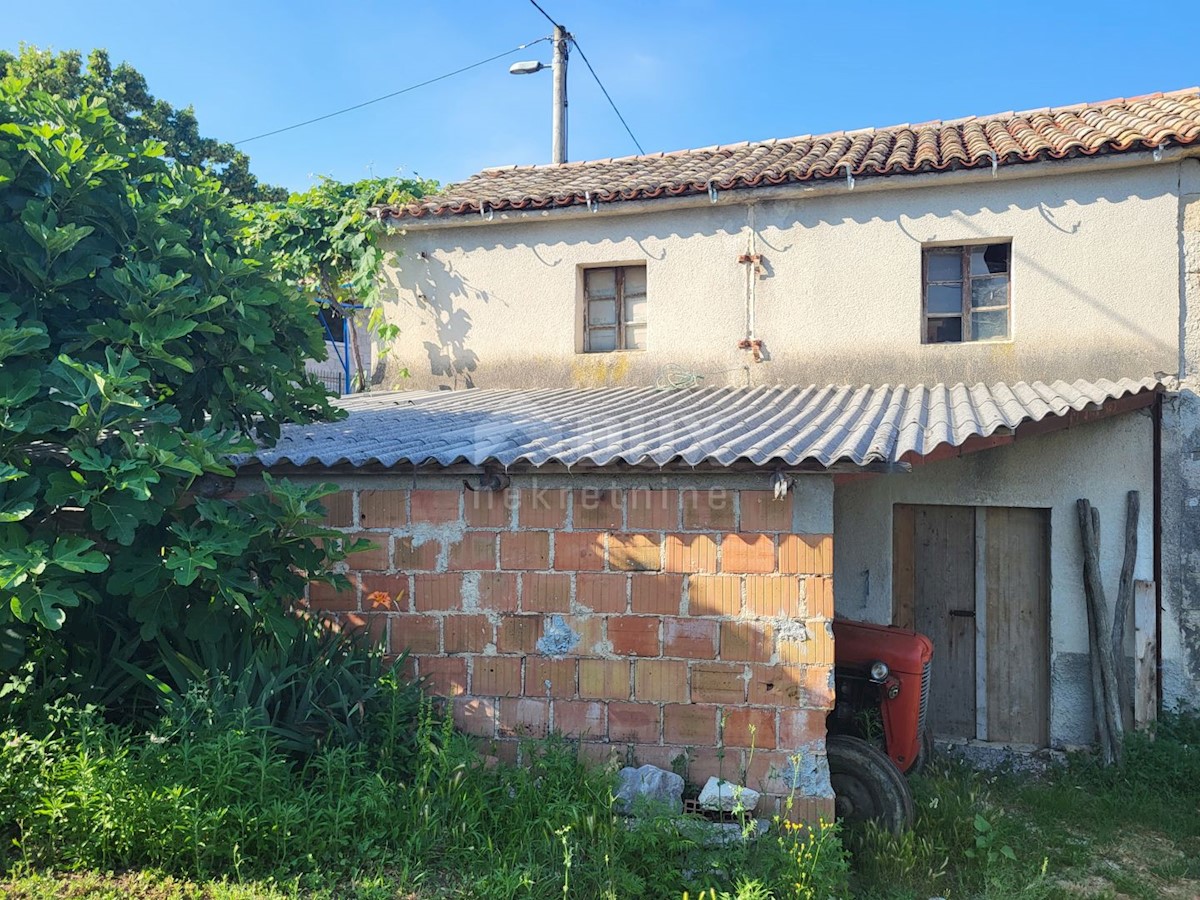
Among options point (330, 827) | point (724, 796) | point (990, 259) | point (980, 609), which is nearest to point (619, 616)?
point (724, 796)

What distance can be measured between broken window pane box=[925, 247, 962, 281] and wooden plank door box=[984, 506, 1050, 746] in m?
2.48

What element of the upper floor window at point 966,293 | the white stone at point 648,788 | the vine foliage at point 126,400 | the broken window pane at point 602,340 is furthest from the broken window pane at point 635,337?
the white stone at point 648,788

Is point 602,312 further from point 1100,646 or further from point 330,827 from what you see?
point 330,827

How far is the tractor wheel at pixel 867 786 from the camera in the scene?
5.36 m

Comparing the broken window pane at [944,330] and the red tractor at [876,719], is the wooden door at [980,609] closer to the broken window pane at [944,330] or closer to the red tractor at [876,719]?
the red tractor at [876,719]

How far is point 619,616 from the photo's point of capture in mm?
5449

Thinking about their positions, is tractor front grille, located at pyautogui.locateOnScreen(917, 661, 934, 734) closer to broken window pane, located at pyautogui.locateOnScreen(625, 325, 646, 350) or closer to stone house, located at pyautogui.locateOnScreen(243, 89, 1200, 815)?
stone house, located at pyautogui.locateOnScreen(243, 89, 1200, 815)

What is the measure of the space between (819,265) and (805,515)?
4.36 metres

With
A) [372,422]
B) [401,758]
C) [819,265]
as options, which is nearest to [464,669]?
[401,758]

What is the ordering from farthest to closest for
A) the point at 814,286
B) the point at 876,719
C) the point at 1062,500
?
1. the point at 814,286
2. the point at 1062,500
3. the point at 876,719

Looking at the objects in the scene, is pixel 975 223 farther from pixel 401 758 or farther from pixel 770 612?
pixel 401 758

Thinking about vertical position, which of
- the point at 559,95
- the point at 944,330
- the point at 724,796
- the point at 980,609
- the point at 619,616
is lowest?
the point at 724,796

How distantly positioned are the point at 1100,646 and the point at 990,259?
3.80 metres

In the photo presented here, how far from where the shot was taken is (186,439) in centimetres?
455
